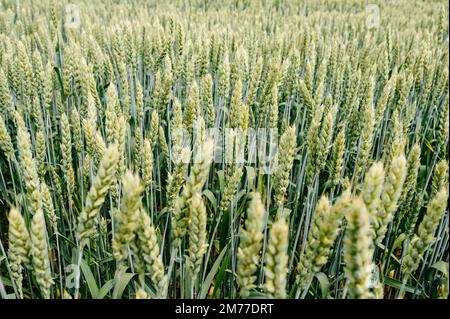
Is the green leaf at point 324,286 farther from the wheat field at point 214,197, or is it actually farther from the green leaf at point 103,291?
the green leaf at point 103,291

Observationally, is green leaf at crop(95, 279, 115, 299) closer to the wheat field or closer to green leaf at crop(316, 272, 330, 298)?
the wheat field

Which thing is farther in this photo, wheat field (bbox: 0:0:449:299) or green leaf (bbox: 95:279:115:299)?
green leaf (bbox: 95:279:115:299)

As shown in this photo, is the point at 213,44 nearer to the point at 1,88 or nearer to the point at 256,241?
the point at 1,88

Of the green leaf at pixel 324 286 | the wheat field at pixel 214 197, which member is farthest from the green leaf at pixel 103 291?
the green leaf at pixel 324 286

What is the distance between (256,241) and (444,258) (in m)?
1.34

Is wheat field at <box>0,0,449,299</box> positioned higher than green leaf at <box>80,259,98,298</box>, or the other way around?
wheat field at <box>0,0,449,299</box>

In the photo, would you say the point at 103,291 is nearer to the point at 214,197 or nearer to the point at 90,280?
the point at 90,280

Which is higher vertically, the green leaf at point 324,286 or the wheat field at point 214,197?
the wheat field at point 214,197

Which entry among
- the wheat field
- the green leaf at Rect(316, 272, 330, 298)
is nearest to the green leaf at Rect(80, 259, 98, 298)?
the wheat field

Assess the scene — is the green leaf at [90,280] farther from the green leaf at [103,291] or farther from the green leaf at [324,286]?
the green leaf at [324,286]

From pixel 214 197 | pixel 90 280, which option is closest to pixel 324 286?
pixel 214 197

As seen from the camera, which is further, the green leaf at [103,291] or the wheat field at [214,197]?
the green leaf at [103,291]

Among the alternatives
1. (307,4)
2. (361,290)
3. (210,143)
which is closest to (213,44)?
(210,143)

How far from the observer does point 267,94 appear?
1.75 metres
